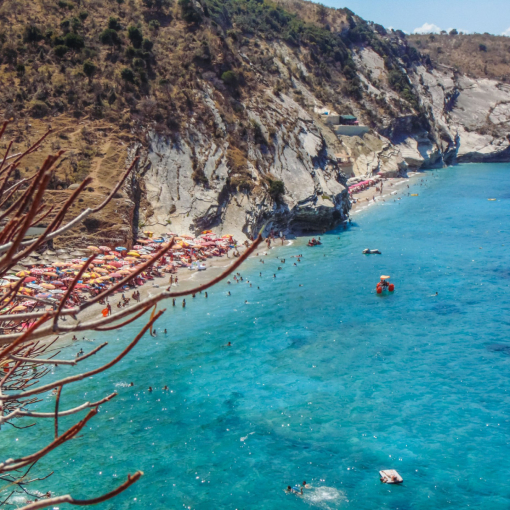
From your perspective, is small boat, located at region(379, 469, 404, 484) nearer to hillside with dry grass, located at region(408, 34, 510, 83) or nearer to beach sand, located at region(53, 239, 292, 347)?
beach sand, located at region(53, 239, 292, 347)

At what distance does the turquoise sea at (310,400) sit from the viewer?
20422 millimetres

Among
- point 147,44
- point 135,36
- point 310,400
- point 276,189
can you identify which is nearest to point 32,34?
point 135,36

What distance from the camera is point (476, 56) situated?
607 feet

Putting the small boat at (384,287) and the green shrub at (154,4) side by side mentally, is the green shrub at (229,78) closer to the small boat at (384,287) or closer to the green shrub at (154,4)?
the green shrub at (154,4)

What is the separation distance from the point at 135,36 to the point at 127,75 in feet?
29.7

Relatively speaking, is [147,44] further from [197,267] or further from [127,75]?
[197,267]

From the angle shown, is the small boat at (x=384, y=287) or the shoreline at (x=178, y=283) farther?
the small boat at (x=384, y=287)

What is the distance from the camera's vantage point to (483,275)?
154 feet

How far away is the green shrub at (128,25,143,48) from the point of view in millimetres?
67875

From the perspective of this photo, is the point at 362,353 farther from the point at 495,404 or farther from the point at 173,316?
the point at 173,316

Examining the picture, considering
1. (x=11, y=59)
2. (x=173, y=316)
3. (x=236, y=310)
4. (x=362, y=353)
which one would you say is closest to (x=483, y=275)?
(x=362, y=353)

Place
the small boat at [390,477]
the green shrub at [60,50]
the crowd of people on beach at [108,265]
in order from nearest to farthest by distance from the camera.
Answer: the small boat at [390,477], the crowd of people on beach at [108,265], the green shrub at [60,50]

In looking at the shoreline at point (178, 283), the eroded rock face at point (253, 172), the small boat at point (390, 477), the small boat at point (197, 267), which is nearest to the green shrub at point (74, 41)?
the eroded rock face at point (253, 172)

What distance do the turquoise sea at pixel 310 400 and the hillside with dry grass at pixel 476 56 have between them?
154 metres
